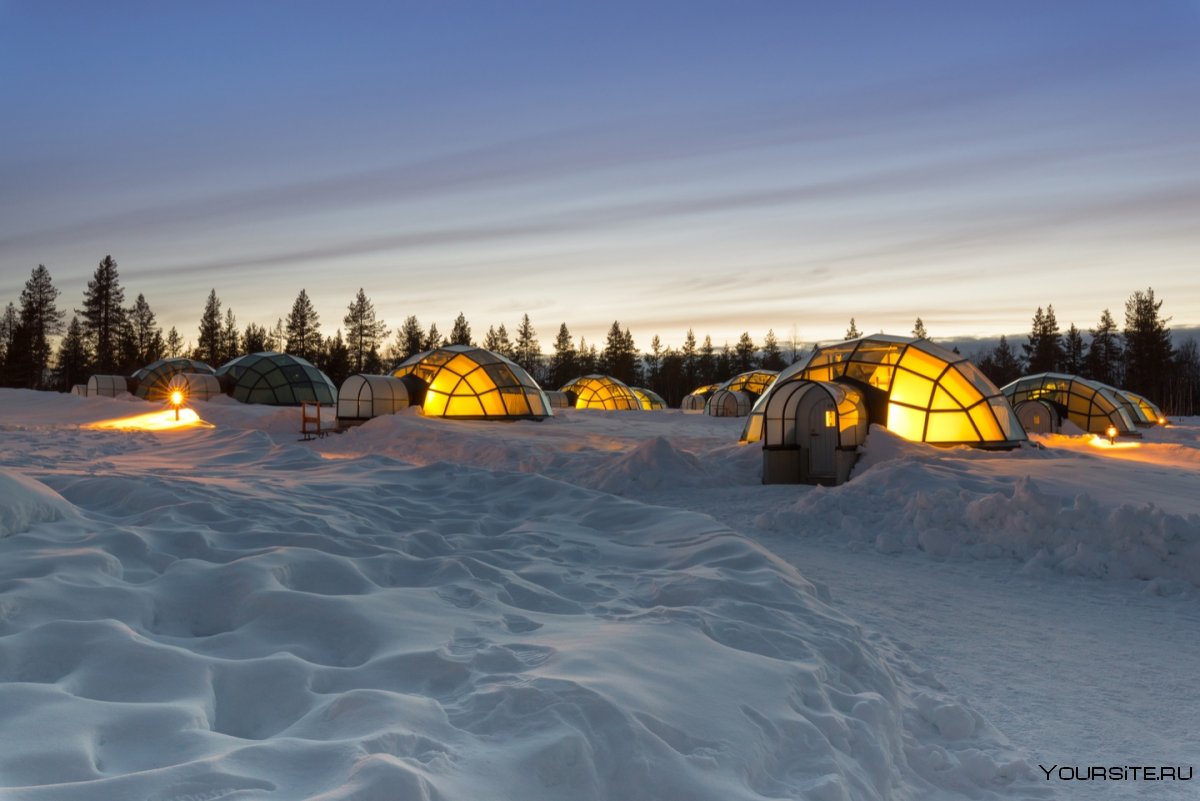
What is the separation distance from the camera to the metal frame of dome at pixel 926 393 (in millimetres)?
20469

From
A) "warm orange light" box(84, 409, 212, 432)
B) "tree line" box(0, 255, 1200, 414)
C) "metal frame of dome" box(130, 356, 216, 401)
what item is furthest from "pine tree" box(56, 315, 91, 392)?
"warm orange light" box(84, 409, 212, 432)

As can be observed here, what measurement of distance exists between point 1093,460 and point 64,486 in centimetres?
1983

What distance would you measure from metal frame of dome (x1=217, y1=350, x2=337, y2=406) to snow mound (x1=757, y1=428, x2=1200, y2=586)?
3072cm

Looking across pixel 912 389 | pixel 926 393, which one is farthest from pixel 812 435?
pixel 926 393

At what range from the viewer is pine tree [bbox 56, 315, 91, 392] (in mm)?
79425

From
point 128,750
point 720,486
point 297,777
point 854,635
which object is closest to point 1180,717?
point 854,635

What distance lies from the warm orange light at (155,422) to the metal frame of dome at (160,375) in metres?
12.5

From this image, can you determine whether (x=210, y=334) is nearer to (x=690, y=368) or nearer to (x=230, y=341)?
(x=230, y=341)

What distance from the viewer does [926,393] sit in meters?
20.7

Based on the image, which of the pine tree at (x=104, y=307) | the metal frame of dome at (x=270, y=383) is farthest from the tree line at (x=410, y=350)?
the metal frame of dome at (x=270, y=383)

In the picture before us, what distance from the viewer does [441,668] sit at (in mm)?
4391

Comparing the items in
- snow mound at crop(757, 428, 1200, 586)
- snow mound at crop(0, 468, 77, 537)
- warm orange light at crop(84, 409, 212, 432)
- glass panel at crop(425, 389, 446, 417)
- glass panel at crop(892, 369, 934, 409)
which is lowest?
snow mound at crop(757, 428, 1200, 586)

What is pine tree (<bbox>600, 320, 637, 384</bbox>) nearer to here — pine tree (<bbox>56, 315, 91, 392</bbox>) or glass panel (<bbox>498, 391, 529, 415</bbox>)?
pine tree (<bbox>56, 315, 91, 392</bbox>)

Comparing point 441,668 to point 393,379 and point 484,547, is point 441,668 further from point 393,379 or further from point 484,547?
point 393,379
